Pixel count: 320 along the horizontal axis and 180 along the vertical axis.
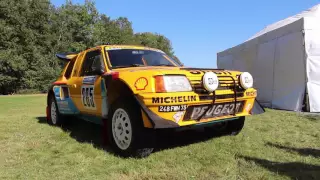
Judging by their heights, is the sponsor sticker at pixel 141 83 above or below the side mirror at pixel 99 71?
below

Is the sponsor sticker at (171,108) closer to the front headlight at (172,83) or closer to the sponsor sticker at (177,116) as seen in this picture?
the sponsor sticker at (177,116)

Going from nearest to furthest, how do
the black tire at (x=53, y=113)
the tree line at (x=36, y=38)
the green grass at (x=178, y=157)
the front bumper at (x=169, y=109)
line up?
1. the green grass at (x=178, y=157)
2. the front bumper at (x=169, y=109)
3. the black tire at (x=53, y=113)
4. the tree line at (x=36, y=38)

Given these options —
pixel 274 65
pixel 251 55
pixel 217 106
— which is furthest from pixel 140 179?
pixel 251 55

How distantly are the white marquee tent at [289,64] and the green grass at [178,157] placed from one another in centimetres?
347

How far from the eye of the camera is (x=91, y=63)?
559 cm

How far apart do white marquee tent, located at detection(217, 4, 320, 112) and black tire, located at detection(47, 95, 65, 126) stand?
256 inches

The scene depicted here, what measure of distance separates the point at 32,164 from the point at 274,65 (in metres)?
8.78

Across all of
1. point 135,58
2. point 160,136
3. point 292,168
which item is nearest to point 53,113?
point 135,58

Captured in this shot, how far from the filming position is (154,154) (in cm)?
429

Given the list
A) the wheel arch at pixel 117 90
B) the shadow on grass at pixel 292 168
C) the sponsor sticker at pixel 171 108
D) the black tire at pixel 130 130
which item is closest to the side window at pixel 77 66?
the wheel arch at pixel 117 90

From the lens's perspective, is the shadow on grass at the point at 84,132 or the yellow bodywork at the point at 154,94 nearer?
the yellow bodywork at the point at 154,94

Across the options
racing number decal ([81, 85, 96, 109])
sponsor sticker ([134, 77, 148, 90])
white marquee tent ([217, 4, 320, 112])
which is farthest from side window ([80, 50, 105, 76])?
white marquee tent ([217, 4, 320, 112])

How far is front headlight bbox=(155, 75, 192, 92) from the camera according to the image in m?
3.83

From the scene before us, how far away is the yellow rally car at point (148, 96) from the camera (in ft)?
12.5
